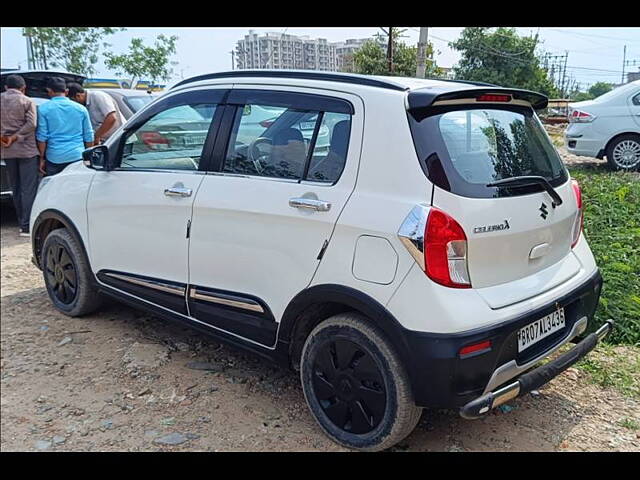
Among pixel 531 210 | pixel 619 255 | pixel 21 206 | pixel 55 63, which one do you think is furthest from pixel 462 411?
pixel 55 63

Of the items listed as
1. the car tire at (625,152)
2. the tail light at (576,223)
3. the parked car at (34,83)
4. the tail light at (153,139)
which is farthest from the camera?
the car tire at (625,152)

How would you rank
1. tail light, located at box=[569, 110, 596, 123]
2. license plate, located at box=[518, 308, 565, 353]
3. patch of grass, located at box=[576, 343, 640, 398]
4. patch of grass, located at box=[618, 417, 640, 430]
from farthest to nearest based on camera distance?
tail light, located at box=[569, 110, 596, 123] < patch of grass, located at box=[576, 343, 640, 398] < patch of grass, located at box=[618, 417, 640, 430] < license plate, located at box=[518, 308, 565, 353]

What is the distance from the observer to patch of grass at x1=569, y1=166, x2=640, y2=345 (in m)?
3.86

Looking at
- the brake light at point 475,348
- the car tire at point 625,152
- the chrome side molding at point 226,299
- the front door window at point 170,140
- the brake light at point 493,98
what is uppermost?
the brake light at point 493,98

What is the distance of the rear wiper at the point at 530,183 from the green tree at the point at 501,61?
23419mm

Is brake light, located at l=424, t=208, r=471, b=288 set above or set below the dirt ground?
above

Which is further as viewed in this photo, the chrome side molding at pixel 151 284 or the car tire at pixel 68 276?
the car tire at pixel 68 276

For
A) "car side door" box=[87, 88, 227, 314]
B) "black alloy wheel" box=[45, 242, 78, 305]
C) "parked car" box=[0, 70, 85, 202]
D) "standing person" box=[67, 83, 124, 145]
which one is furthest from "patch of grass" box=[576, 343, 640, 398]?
"parked car" box=[0, 70, 85, 202]

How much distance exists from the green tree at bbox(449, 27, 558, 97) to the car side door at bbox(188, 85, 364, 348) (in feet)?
76.7

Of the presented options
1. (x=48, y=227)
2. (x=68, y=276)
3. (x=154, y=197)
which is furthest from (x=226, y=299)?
(x=48, y=227)

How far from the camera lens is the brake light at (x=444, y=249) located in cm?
225

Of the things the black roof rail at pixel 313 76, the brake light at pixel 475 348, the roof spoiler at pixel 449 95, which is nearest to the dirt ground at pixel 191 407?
the brake light at pixel 475 348

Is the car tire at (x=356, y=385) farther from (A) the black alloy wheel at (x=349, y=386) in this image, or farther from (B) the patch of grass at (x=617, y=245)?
(B) the patch of grass at (x=617, y=245)

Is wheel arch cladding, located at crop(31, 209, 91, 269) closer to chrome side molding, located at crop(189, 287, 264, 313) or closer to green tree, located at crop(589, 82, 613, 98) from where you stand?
chrome side molding, located at crop(189, 287, 264, 313)
